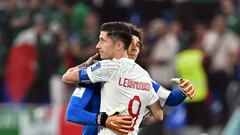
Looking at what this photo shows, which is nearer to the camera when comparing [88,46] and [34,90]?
[88,46]

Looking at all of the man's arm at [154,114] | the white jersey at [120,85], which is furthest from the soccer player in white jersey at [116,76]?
the man's arm at [154,114]

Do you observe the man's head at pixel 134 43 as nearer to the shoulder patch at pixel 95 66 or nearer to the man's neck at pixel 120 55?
the man's neck at pixel 120 55

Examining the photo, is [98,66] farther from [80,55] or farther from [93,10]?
[93,10]

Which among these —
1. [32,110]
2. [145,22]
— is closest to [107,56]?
[32,110]

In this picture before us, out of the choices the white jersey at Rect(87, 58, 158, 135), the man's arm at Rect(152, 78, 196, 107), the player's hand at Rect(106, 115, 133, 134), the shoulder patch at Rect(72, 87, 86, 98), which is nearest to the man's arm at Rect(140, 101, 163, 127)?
the man's arm at Rect(152, 78, 196, 107)

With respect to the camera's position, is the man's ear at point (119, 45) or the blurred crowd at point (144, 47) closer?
the man's ear at point (119, 45)

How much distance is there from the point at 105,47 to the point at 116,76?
0.25 meters

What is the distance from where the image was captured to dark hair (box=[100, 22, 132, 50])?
7.56 meters

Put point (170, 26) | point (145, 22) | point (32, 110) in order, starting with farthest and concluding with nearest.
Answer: point (145, 22) → point (170, 26) → point (32, 110)

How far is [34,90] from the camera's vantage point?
17.7 metres

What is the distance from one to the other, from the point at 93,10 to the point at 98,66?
10.9m

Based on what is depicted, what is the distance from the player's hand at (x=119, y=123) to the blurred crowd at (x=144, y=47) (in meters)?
8.28

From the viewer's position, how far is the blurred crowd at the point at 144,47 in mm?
16328

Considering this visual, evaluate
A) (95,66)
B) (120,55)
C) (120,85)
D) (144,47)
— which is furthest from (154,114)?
(144,47)
